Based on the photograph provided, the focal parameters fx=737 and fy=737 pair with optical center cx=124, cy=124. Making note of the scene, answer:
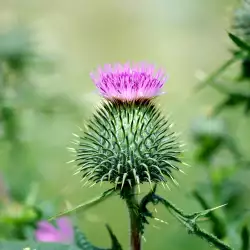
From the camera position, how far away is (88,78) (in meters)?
9.65

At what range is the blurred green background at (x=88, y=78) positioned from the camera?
525cm

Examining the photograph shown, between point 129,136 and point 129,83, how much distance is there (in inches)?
9.2

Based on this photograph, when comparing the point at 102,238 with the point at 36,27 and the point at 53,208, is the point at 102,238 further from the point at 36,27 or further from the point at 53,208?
the point at 53,208

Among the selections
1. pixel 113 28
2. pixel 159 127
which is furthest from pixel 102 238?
pixel 113 28

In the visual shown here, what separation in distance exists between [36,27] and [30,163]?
1396 millimetres

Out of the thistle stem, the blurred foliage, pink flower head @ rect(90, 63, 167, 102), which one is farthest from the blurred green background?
the thistle stem

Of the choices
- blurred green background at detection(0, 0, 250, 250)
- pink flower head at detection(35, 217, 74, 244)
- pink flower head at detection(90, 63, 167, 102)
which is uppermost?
blurred green background at detection(0, 0, 250, 250)

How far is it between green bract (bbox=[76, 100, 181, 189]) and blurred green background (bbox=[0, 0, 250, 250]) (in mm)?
157

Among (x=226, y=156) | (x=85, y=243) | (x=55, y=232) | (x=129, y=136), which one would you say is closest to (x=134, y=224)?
(x=85, y=243)

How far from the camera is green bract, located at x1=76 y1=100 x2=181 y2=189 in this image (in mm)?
2836

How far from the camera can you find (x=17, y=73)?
5.86m

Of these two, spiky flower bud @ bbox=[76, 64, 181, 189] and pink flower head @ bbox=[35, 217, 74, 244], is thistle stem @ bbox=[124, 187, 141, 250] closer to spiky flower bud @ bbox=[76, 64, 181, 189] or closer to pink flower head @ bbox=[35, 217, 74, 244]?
spiky flower bud @ bbox=[76, 64, 181, 189]

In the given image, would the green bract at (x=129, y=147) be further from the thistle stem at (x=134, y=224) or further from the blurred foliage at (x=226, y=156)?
the blurred foliage at (x=226, y=156)

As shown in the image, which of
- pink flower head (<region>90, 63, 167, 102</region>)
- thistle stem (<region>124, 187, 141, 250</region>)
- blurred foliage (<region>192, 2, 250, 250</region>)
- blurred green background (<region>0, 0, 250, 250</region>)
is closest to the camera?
thistle stem (<region>124, 187, 141, 250</region>)
